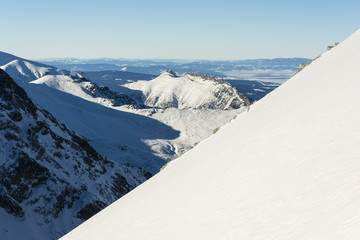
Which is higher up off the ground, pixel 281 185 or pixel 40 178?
pixel 281 185

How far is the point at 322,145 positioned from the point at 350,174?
1.15 meters

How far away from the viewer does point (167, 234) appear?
16.6ft

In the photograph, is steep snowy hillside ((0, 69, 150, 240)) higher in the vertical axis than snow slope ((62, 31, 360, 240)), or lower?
lower

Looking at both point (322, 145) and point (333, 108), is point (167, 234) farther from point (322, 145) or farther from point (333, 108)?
point (333, 108)

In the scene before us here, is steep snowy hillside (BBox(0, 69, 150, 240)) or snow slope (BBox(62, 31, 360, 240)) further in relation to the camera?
steep snowy hillside (BBox(0, 69, 150, 240))

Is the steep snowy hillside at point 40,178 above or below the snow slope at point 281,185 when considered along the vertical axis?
below

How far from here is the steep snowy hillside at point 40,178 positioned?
28703mm

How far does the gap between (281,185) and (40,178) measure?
112 ft

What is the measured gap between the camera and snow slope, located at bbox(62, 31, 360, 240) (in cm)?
351

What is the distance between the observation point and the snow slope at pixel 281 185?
3.51 meters

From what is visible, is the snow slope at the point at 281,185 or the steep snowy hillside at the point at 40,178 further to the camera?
the steep snowy hillside at the point at 40,178

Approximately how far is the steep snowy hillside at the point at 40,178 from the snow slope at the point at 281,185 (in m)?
25.0

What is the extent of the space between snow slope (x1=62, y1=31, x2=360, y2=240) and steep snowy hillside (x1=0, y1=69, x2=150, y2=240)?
25.0m

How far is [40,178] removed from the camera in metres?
33.2
